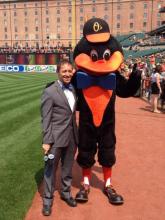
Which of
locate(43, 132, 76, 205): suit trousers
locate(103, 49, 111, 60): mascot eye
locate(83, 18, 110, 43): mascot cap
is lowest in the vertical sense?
locate(43, 132, 76, 205): suit trousers

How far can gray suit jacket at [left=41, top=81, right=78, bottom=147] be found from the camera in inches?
167

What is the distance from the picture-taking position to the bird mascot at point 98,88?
475cm

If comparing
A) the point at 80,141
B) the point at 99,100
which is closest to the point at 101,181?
the point at 80,141

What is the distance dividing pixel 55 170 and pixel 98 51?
72.9 inches

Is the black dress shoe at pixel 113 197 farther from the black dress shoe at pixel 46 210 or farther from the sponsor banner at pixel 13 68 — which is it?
the sponsor banner at pixel 13 68

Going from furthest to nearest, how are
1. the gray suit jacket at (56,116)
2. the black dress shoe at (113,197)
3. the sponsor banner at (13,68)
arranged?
the sponsor banner at (13,68) → the black dress shoe at (113,197) → the gray suit jacket at (56,116)

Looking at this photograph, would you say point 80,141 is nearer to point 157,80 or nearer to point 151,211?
point 151,211

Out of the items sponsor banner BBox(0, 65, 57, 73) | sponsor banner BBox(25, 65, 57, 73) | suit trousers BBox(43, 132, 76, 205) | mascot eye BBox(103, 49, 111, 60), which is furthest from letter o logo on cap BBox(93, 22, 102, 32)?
sponsor banner BBox(25, 65, 57, 73)

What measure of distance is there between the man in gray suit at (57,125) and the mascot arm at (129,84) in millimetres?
829

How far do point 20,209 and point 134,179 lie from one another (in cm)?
219

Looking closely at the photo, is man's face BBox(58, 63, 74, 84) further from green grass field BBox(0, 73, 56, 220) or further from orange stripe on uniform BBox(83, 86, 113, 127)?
green grass field BBox(0, 73, 56, 220)

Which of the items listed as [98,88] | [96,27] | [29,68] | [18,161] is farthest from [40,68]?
[98,88]

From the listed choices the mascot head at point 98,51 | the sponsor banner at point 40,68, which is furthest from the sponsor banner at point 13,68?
the mascot head at point 98,51

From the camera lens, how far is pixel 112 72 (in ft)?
15.4
